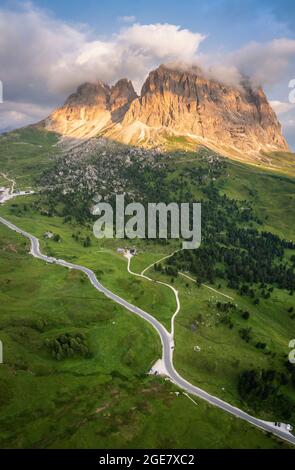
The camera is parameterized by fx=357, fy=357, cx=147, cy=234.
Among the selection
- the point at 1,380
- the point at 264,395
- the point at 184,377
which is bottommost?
the point at 264,395

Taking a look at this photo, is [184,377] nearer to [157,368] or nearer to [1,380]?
[157,368]

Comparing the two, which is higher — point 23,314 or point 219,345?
point 23,314

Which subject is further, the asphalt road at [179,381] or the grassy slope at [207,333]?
the grassy slope at [207,333]

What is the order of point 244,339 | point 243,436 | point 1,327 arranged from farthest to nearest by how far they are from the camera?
point 244,339 → point 1,327 → point 243,436

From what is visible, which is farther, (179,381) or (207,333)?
(207,333)

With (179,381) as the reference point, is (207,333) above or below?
above

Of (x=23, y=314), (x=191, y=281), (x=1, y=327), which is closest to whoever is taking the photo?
(x=1, y=327)

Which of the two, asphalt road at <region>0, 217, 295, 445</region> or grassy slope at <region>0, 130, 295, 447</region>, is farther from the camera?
grassy slope at <region>0, 130, 295, 447</region>
